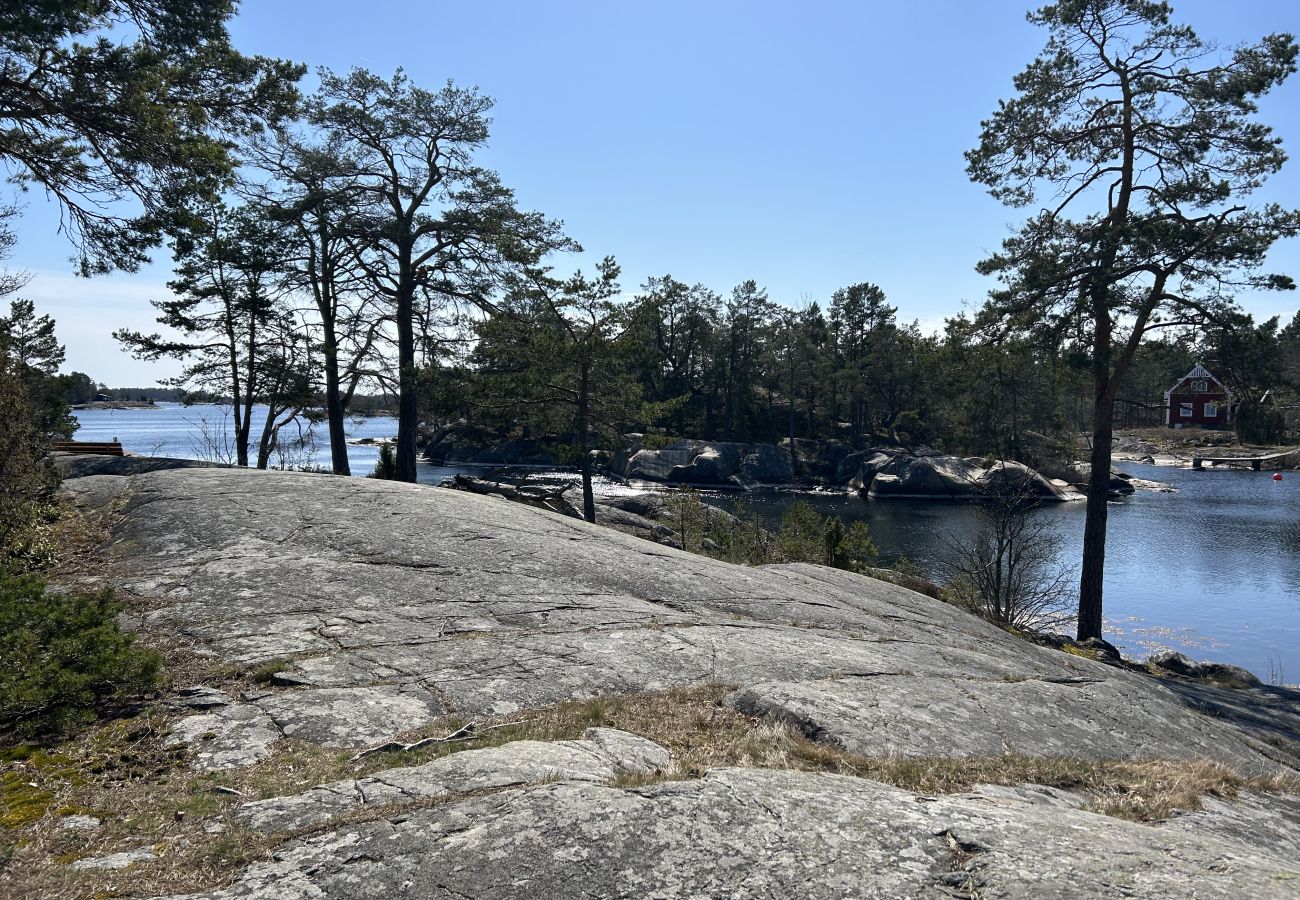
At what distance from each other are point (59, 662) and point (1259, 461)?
282ft

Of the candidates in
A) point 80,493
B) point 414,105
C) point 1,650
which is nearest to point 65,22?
point 80,493

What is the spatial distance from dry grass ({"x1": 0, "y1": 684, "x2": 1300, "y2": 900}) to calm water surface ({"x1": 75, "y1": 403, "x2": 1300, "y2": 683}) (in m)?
17.1

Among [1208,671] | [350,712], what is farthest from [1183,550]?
[350,712]

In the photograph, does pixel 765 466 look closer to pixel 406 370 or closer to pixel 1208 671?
pixel 406 370

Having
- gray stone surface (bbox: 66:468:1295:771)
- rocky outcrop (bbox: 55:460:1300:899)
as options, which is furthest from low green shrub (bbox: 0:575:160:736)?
gray stone surface (bbox: 66:468:1295:771)

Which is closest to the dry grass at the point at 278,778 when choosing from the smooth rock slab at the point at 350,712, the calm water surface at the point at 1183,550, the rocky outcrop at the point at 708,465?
the smooth rock slab at the point at 350,712

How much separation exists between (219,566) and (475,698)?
13.2ft

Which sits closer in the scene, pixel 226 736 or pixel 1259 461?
pixel 226 736

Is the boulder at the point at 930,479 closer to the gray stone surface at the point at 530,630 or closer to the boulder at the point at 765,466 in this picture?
the boulder at the point at 765,466

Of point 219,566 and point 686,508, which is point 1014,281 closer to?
point 686,508

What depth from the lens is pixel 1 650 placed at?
441cm

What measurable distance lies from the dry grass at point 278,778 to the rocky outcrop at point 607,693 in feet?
0.60

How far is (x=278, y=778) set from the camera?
3904 millimetres

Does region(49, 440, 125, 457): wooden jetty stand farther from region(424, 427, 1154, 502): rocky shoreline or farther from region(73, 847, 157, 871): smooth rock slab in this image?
region(424, 427, 1154, 502): rocky shoreline
